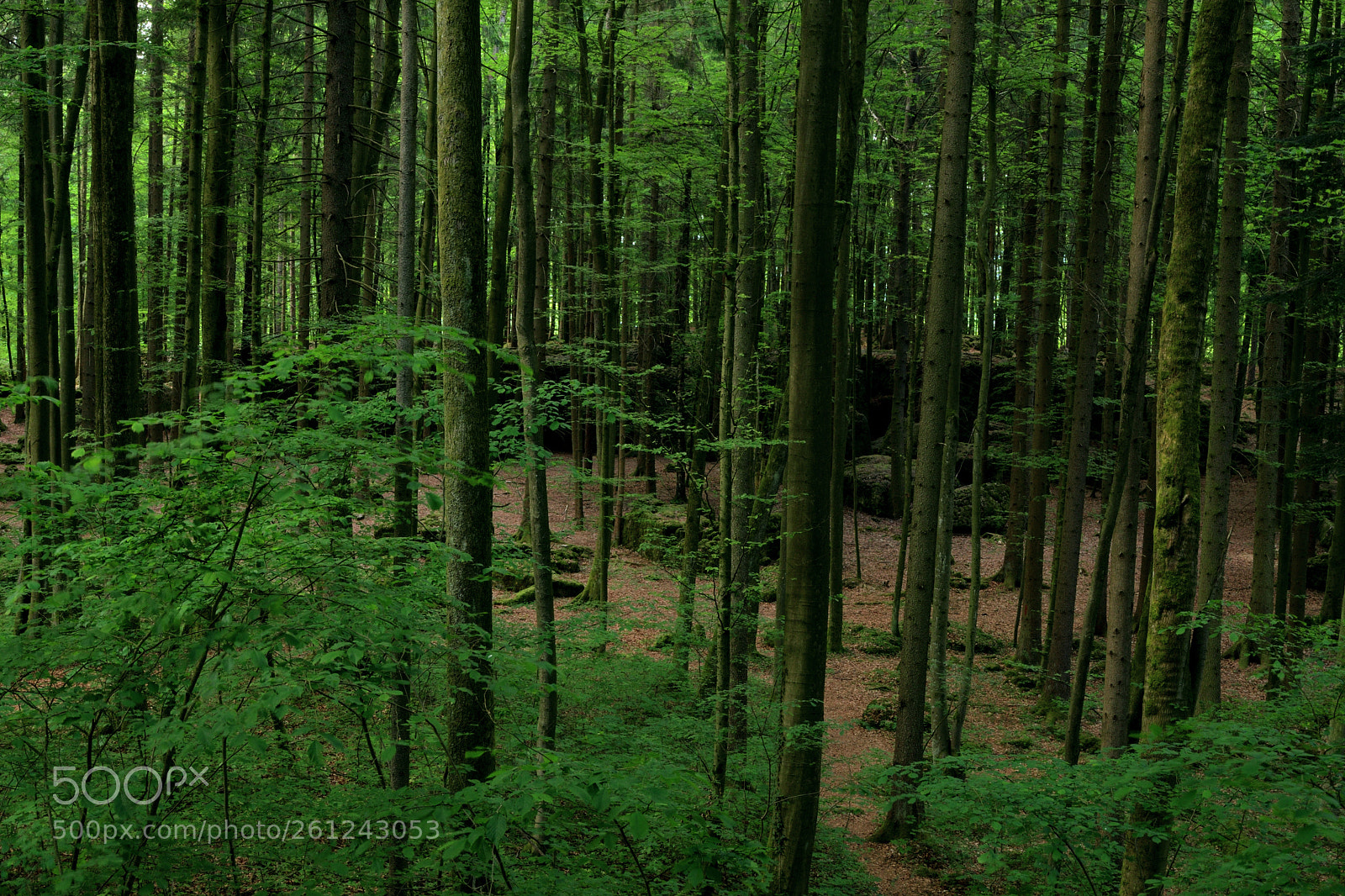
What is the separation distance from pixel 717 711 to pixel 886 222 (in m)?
18.7

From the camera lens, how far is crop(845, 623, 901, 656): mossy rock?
13734 millimetres

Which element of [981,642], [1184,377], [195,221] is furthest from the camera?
[981,642]

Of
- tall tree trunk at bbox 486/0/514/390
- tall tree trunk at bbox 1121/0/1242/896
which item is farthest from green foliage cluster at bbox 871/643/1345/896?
tall tree trunk at bbox 486/0/514/390

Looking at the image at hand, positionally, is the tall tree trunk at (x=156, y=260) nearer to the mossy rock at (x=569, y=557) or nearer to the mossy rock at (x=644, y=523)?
the mossy rock at (x=569, y=557)

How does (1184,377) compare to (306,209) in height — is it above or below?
below

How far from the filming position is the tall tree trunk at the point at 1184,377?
189 inches

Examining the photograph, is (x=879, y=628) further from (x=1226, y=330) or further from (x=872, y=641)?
(x=1226, y=330)

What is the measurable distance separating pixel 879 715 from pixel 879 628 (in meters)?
4.32

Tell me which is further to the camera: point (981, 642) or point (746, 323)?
point (981, 642)

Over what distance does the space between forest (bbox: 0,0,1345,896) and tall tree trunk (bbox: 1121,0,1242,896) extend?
1.1 inches

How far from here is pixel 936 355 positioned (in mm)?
7234

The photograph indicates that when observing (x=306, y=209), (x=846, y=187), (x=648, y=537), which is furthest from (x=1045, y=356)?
(x=306, y=209)

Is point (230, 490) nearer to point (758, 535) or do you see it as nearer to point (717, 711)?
point (717, 711)

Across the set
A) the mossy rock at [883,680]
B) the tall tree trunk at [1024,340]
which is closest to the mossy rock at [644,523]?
the mossy rock at [883,680]
